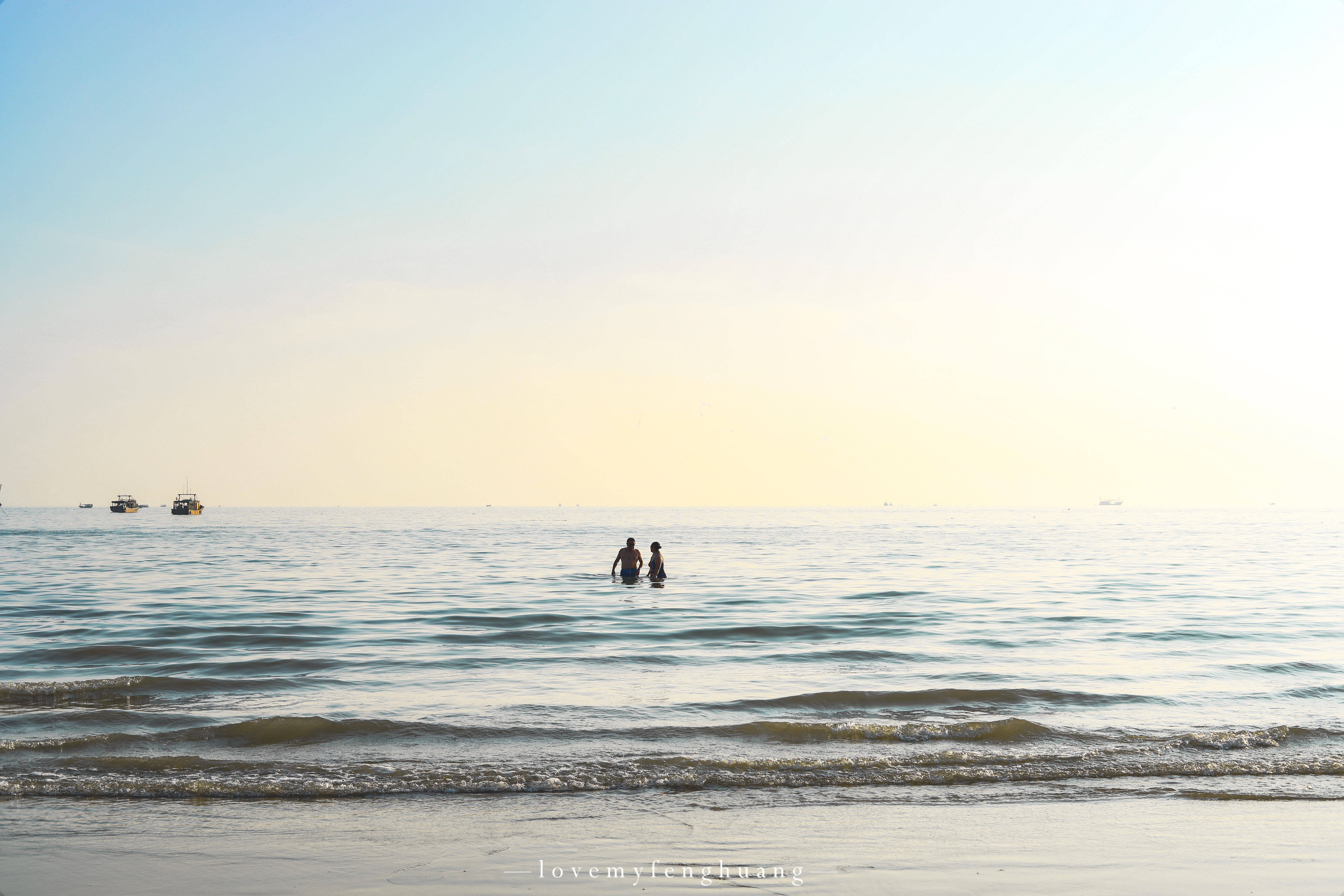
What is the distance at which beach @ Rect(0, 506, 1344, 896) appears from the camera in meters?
6.55

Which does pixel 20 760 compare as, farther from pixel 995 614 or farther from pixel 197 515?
pixel 197 515

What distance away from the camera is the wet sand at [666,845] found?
20.1 ft

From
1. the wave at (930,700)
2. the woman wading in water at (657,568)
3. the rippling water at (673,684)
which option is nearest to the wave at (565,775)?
the rippling water at (673,684)

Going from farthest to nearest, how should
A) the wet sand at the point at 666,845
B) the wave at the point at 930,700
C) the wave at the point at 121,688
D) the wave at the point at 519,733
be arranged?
the wave at the point at 121,688
the wave at the point at 930,700
the wave at the point at 519,733
the wet sand at the point at 666,845

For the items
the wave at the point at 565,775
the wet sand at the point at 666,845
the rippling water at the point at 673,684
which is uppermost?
the wet sand at the point at 666,845

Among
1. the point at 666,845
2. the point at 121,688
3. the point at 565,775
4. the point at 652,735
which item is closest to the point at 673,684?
the point at 652,735

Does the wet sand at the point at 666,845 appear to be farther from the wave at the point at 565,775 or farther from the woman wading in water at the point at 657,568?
the woman wading in water at the point at 657,568

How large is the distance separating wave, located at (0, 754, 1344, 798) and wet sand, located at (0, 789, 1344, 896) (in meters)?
0.28

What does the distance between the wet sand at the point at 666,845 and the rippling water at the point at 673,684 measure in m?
0.54

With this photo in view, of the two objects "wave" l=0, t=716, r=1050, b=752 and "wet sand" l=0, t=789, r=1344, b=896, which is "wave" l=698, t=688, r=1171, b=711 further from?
"wet sand" l=0, t=789, r=1344, b=896

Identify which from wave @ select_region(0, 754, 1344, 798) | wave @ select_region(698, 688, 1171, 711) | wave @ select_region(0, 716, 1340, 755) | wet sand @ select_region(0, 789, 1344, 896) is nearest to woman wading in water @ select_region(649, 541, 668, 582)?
wave @ select_region(698, 688, 1171, 711)

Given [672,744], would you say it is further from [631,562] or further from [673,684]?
[631,562]

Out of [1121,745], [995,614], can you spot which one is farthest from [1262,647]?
[1121,745]

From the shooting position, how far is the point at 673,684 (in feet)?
46.6
